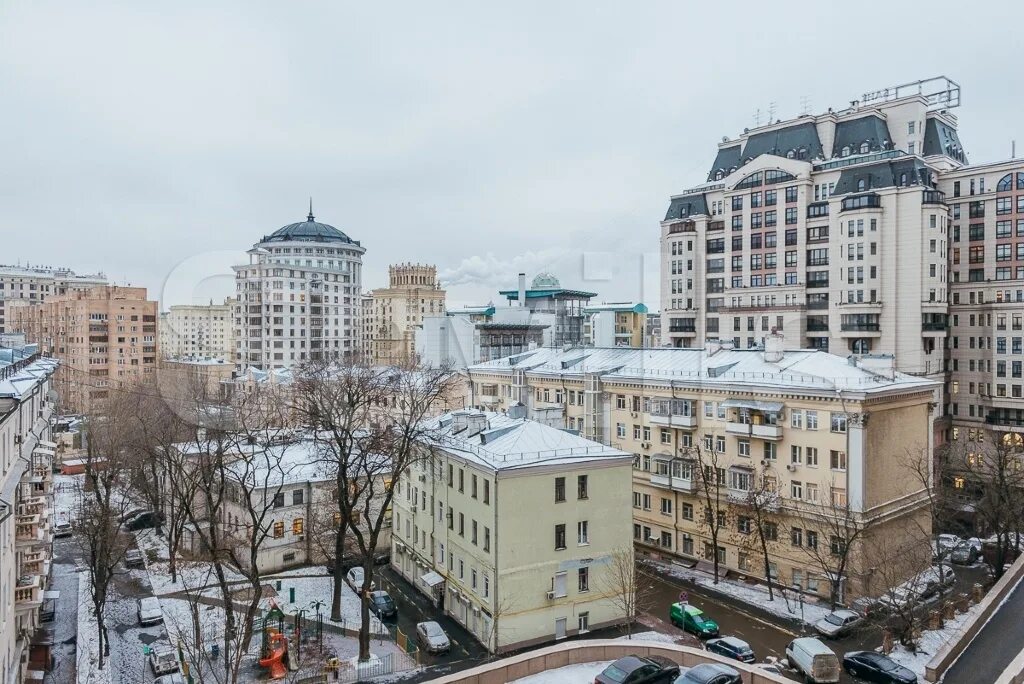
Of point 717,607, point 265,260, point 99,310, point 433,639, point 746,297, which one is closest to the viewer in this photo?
point 433,639

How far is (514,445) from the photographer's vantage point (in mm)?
22531

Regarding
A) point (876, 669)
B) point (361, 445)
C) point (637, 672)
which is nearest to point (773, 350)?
point (876, 669)

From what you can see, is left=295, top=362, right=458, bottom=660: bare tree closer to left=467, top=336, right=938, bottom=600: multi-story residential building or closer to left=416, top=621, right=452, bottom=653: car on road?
left=416, top=621, right=452, bottom=653: car on road

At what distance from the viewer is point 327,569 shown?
28484 mm

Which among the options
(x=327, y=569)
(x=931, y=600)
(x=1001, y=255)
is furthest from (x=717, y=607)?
(x=1001, y=255)

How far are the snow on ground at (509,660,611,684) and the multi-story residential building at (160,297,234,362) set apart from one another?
44427 mm

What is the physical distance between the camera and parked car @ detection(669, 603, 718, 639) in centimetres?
2131

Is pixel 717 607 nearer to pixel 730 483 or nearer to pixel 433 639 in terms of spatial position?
pixel 730 483

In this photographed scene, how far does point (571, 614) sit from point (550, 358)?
16902 millimetres

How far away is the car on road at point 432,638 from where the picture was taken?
814 inches

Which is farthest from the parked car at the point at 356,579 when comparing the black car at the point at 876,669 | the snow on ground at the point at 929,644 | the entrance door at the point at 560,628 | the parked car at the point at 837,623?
the snow on ground at the point at 929,644

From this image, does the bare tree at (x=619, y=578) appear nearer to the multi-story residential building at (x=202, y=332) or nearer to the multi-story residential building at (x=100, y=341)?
the multi-story residential building at (x=202, y=332)

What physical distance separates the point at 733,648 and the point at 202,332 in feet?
169

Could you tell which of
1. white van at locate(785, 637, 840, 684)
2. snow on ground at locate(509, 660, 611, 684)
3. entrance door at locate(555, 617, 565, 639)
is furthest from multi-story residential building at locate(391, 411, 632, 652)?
snow on ground at locate(509, 660, 611, 684)
